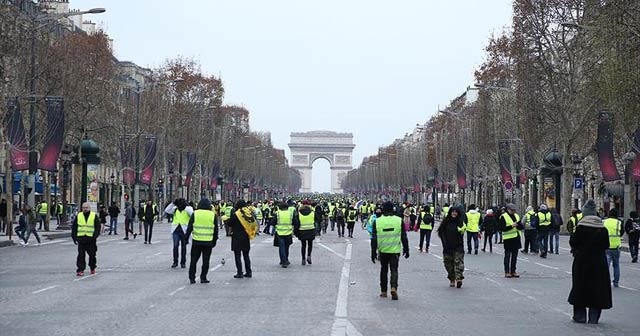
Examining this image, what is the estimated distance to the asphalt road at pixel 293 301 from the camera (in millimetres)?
15297

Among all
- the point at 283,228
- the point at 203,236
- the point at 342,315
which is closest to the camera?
the point at 342,315

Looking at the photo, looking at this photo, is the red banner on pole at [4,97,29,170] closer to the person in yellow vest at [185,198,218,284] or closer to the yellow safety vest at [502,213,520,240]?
the person in yellow vest at [185,198,218,284]

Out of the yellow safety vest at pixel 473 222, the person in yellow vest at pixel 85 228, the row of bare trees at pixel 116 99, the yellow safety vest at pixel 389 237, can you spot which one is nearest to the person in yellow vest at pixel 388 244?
the yellow safety vest at pixel 389 237

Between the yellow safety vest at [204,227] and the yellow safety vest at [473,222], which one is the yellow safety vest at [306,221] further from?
the yellow safety vest at [473,222]

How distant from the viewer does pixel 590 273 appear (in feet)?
54.4

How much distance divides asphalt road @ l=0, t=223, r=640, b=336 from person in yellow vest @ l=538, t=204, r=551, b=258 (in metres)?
5.12

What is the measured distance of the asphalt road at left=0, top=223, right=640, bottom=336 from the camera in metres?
15.3

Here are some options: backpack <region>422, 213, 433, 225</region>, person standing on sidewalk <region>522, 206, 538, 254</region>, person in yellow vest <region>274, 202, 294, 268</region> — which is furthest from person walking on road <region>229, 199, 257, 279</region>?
person standing on sidewalk <region>522, 206, 538, 254</region>

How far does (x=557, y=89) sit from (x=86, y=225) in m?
41.0

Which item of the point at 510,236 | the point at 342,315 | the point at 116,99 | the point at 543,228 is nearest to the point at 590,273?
the point at 342,315

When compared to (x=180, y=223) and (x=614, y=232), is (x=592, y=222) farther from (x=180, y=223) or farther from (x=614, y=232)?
(x=180, y=223)

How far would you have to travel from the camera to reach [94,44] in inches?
2672

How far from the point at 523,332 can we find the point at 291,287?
7856 millimetres

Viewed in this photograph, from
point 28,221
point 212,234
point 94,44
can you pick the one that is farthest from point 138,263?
point 94,44
